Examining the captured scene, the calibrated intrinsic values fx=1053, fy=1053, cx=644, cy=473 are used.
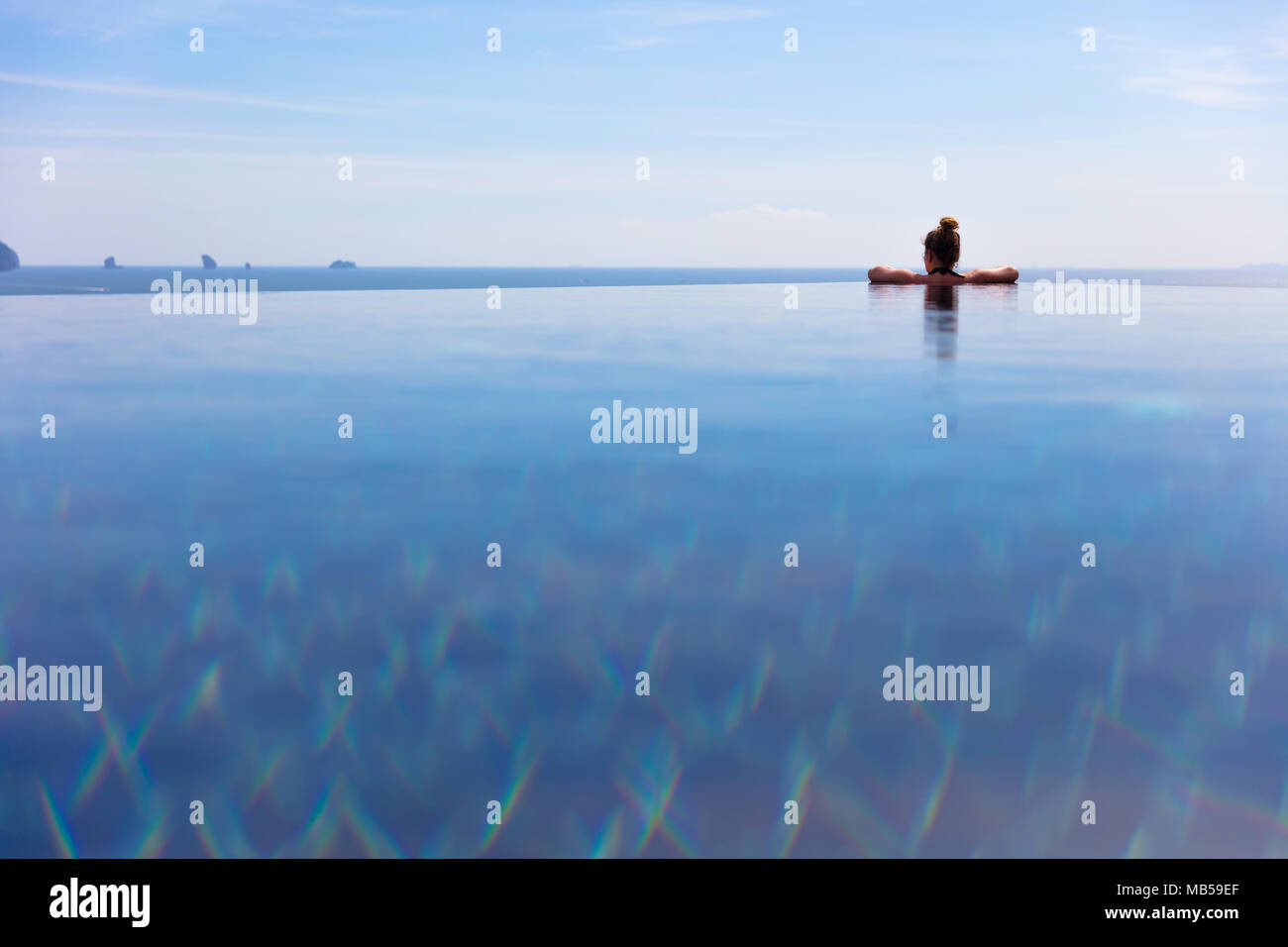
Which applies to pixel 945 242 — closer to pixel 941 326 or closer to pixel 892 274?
pixel 892 274

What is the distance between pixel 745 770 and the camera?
6984mm

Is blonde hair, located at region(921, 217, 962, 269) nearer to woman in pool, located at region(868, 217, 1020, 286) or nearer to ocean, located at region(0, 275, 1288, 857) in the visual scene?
woman in pool, located at region(868, 217, 1020, 286)

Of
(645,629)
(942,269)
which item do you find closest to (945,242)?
(942,269)

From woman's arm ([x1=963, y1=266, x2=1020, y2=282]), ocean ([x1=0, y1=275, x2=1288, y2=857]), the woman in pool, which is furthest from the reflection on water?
woman's arm ([x1=963, y1=266, x2=1020, y2=282])

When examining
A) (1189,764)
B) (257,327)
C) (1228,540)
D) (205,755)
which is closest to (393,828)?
(205,755)

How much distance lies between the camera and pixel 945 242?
96.2 m

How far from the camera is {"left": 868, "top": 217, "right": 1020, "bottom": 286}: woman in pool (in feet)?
314

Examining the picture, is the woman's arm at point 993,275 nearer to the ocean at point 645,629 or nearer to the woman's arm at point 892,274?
the woman's arm at point 892,274

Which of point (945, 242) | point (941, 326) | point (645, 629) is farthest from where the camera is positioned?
point (945, 242)

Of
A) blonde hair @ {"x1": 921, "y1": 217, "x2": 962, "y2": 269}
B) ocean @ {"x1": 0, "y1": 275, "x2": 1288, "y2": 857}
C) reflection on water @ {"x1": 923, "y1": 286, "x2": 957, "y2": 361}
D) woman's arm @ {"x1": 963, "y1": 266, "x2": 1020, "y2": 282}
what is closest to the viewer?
ocean @ {"x1": 0, "y1": 275, "x2": 1288, "y2": 857}

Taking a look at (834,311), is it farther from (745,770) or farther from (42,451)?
(745,770)

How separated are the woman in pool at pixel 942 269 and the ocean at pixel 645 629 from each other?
3109 inches

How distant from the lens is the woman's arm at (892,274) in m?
99.8

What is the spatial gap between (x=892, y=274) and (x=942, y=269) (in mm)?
4661
